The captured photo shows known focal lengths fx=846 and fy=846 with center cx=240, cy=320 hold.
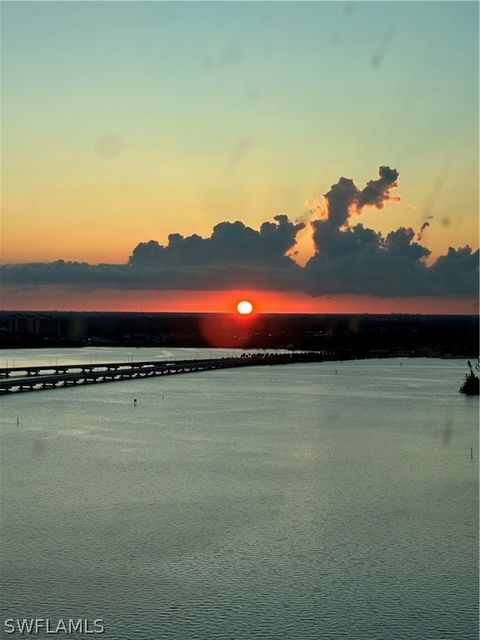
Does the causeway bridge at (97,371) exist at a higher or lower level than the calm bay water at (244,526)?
lower

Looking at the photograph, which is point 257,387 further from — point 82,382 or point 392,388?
point 82,382

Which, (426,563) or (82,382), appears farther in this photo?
(82,382)

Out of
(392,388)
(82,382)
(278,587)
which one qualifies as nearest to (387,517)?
(278,587)
